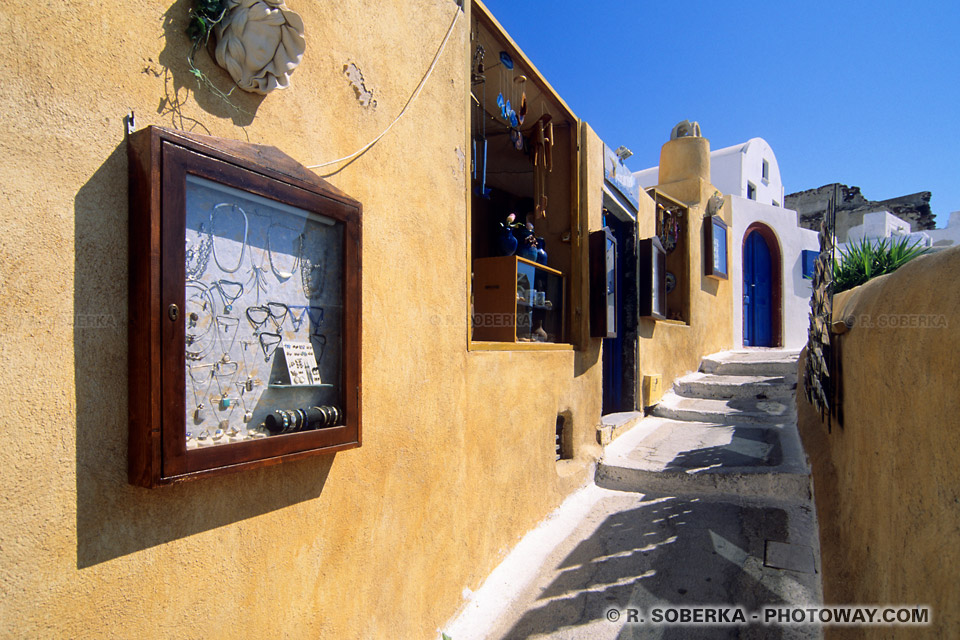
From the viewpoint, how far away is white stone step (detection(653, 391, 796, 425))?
6.28 meters

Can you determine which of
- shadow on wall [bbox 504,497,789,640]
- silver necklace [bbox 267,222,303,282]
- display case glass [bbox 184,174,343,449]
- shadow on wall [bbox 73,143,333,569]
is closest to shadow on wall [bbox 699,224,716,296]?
shadow on wall [bbox 504,497,789,640]

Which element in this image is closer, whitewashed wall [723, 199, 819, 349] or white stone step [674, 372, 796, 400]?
white stone step [674, 372, 796, 400]

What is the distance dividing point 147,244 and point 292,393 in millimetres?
724

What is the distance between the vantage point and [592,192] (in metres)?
5.55

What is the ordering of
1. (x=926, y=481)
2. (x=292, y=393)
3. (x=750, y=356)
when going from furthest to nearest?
(x=750, y=356), (x=292, y=393), (x=926, y=481)

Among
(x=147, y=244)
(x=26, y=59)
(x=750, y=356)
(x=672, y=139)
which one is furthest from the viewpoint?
(x=672, y=139)

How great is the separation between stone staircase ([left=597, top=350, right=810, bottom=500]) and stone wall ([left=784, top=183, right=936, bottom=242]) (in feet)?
40.1

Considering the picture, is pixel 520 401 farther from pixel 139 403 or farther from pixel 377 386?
pixel 139 403

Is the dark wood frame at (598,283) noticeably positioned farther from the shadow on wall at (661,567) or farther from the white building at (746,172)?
the white building at (746,172)

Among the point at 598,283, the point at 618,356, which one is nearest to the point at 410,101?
the point at 598,283

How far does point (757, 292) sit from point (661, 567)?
9839mm

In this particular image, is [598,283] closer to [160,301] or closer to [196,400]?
[196,400]

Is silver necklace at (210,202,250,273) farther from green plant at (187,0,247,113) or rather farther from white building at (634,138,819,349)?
white building at (634,138,819,349)

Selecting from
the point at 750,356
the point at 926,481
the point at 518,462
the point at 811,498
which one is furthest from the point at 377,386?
the point at 750,356
